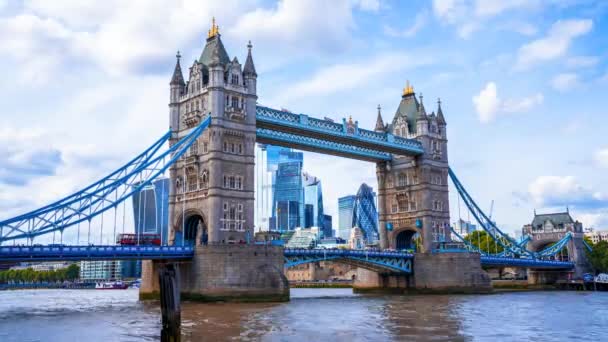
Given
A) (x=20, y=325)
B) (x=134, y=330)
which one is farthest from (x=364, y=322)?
(x=20, y=325)

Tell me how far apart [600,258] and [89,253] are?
272 ft

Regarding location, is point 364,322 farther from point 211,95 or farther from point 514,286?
point 514,286

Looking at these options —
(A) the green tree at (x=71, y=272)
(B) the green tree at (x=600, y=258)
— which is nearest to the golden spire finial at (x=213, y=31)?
(B) the green tree at (x=600, y=258)

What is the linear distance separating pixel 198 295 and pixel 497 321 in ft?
81.8

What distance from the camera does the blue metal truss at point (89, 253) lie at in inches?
1729

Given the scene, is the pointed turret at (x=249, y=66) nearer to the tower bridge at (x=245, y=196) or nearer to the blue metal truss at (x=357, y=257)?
the tower bridge at (x=245, y=196)

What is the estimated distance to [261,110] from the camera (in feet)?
201

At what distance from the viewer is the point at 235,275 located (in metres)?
50.6

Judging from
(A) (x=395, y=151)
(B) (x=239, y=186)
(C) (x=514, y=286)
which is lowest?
(C) (x=514, y=286)

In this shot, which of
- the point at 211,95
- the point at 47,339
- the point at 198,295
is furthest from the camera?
the point at 211,95

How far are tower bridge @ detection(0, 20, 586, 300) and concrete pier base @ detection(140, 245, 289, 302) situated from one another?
0.09 m

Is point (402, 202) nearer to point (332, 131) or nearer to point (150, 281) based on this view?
point (332, 131)

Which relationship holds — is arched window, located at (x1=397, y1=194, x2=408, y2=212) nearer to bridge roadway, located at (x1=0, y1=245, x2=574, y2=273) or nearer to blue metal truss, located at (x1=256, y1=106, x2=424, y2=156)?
blue metal truss, located at (x1=256, y1=106, x2=424, y2=156)

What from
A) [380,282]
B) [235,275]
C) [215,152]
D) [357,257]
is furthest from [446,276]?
[215,152]
